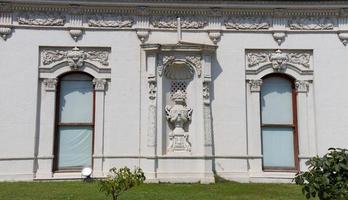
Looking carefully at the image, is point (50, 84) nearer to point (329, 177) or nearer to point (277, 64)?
point (277, 64)

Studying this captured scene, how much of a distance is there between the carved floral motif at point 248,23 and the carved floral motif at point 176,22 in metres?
1.01

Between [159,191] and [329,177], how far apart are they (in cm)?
583

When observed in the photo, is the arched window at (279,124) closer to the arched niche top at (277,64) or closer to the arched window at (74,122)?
the arched niche top at (277,64)

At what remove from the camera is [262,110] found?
17.5 m

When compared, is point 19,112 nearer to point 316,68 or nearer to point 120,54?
point 120,54

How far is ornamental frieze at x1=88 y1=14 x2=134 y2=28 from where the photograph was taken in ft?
56.0

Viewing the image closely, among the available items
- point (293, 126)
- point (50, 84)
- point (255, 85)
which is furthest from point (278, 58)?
point (50, 84)

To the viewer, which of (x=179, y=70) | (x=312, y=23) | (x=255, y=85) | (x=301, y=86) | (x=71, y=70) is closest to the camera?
(x=71, y=70)

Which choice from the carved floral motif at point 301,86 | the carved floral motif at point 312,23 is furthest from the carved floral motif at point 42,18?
the carved floral motif at point 301,86

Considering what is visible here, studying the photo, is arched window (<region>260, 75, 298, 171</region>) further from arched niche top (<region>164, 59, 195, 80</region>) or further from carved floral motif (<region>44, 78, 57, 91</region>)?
carved floral motif (<region>44, 78, 57, 91</region>)

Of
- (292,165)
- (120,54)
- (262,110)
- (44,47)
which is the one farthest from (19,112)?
(292,165)

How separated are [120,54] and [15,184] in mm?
5821

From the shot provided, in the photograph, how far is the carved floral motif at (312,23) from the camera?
17672 millimetres

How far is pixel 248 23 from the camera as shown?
1758 centimetres
